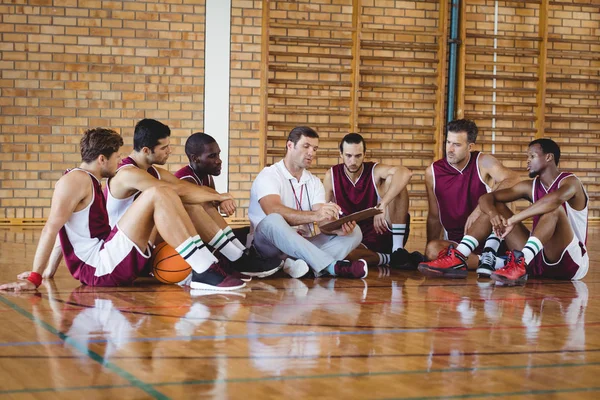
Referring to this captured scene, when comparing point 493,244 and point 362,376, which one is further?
point 493,244

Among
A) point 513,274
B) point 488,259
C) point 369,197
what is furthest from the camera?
point 369,197

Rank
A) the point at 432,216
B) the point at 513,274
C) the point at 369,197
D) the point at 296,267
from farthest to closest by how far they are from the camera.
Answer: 1. the point at 369,197
2. the point at 432,216
3. the point at 296,267
4. the point at 513,274

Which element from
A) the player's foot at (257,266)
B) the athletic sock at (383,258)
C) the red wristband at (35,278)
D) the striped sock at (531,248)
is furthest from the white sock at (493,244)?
the red wristband at (35,278)

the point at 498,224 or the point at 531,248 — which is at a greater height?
the point at 498,224

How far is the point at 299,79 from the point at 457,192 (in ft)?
13.8

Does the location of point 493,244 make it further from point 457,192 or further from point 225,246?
point 225,246

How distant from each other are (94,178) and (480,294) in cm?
202

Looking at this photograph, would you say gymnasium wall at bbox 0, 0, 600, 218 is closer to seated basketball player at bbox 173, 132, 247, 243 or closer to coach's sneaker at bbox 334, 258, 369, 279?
seated basketball player at bbox 173, 132, 247, 243

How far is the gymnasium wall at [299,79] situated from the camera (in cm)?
861

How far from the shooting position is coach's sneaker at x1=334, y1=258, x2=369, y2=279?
4668mm

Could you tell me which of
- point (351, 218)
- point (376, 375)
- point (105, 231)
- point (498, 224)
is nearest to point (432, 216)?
point (498, 224)

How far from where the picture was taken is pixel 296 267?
4.67 meters

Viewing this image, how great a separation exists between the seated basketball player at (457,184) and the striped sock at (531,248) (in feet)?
2.03

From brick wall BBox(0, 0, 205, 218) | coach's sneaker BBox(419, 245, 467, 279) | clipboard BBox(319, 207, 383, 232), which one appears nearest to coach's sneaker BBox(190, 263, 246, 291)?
clipboard BBox(319, 207, 383, 232)
